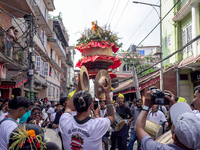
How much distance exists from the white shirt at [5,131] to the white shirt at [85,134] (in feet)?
2.26

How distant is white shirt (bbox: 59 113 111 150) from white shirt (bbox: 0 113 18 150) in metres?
0.69

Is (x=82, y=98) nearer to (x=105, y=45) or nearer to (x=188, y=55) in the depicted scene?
(x=105, y=45)

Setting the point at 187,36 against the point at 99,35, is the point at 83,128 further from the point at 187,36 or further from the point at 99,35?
the point at 187,36

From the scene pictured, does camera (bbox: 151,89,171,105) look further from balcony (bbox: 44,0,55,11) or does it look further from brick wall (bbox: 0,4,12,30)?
balcony (bbox: 44,0,55,11)

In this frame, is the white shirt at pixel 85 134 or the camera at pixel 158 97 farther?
the white shirt at pixel 85 134

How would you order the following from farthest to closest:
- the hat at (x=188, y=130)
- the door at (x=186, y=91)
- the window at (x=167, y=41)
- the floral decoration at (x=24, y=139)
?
the window at (x=167, y=41)
the door at (x=186, y=91)
the floral decoration at (x=24, y=139)
the hat at (x=188, y=130)

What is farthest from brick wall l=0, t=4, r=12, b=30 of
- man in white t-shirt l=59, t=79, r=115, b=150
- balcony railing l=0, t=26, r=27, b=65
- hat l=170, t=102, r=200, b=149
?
hat l=170, t=102, r=200, b=149

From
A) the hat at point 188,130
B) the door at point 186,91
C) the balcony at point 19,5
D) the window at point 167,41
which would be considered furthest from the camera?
the window at point 167,41

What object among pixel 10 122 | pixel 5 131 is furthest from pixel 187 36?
pixel 5 131

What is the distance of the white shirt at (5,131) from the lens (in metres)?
2.65

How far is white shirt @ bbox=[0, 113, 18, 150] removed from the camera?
265cm

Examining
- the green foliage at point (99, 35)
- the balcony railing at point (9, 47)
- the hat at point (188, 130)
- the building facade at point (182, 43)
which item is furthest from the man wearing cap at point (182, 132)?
the building facade at point (182, 43)

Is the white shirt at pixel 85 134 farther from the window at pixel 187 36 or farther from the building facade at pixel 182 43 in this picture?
the window at pixel 187 36

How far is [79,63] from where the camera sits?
6.70 metres
